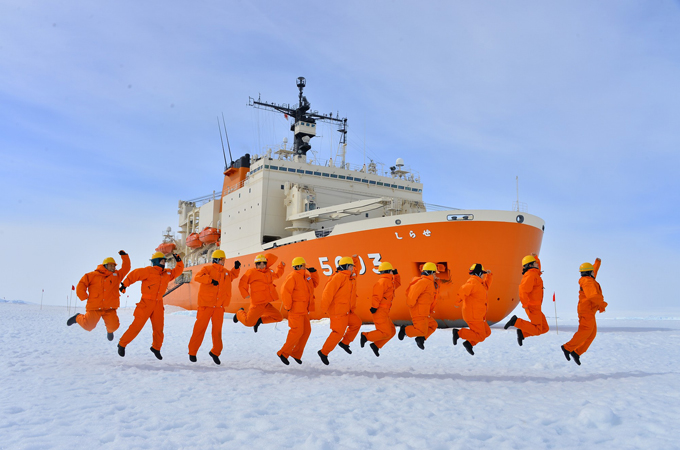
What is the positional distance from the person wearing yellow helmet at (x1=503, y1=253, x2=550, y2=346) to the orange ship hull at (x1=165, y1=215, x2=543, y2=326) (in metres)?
4.68

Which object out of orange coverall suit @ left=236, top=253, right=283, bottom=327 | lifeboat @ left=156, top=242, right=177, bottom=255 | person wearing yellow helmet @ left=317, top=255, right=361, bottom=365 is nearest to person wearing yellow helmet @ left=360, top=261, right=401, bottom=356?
person wearing yellow helmet @ left=317, top=255, right=361, bottom=365

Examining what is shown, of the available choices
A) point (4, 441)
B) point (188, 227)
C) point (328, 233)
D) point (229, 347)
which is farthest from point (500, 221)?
point (188, 227)

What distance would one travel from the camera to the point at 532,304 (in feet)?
24.2

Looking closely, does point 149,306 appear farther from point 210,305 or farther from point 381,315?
point 381,315

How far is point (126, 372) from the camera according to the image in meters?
6.36

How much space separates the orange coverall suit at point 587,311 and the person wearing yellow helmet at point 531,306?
48cm

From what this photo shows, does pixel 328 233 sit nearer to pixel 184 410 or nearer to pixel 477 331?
pixel 477 331

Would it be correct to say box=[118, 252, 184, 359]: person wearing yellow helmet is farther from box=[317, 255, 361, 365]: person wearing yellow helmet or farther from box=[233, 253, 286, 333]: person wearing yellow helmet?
box=[317, 255, 361, 365]: person wearing yellow helmet

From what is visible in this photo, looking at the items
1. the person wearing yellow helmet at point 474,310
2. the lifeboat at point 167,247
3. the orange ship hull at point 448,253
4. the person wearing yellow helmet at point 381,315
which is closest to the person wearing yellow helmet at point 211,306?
the person wearing yellow helmet at point 381,315

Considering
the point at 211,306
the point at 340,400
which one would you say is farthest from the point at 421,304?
the point at 211,306

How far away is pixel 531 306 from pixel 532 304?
0.04m

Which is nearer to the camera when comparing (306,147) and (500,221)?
(500,221)

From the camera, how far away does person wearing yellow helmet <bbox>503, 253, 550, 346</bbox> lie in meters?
7.32

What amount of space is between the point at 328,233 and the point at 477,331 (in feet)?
26.3
